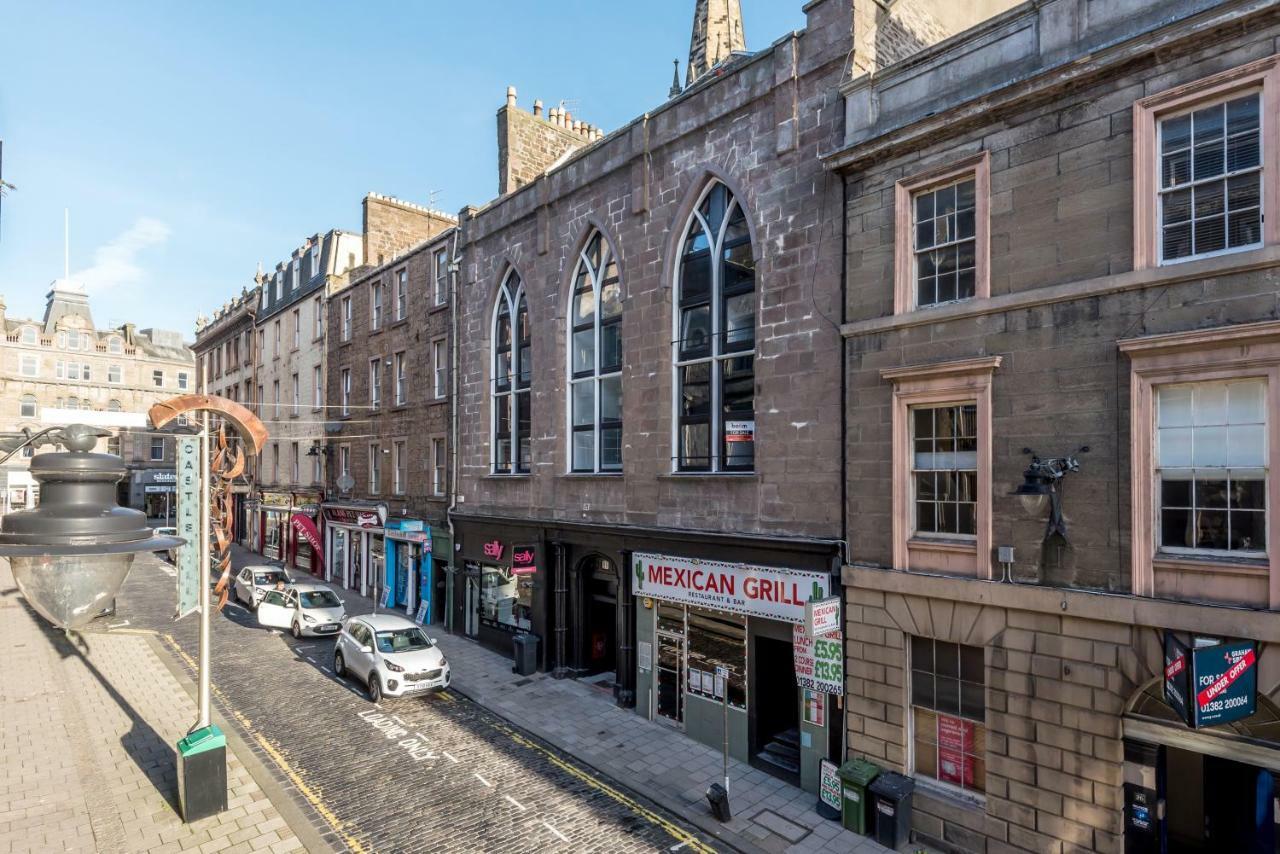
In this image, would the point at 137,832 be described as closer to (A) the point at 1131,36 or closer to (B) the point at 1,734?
(B) the point at 1,734

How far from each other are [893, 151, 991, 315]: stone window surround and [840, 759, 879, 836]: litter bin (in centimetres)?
706

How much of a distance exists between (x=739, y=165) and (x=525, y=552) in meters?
10.8

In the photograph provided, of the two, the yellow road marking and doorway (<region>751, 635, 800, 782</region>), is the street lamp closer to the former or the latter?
the yellow road marking

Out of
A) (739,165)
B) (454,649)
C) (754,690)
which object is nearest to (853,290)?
(739,165)

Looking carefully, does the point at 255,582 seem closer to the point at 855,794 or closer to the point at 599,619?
the point at 599,619

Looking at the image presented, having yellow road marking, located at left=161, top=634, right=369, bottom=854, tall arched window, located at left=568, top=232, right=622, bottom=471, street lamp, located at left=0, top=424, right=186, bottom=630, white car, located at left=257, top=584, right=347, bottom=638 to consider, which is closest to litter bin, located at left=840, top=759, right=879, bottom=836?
yellow road marking, located at left=161, top=634, right=369, bottom=854

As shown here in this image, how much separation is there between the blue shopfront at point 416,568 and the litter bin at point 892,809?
15624mm

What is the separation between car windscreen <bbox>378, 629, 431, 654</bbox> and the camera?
52.4 feet

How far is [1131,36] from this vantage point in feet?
28.5

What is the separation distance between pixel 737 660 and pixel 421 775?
19.6 ft

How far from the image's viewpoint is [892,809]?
33.4 feet

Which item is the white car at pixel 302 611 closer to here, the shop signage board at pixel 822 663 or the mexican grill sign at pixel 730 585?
the mexican grill sign at pixel 730 585

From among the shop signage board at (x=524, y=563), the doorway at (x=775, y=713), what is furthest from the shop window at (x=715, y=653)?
the shop signage board at (x=524, y=563)

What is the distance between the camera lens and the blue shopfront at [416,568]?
23234mm
